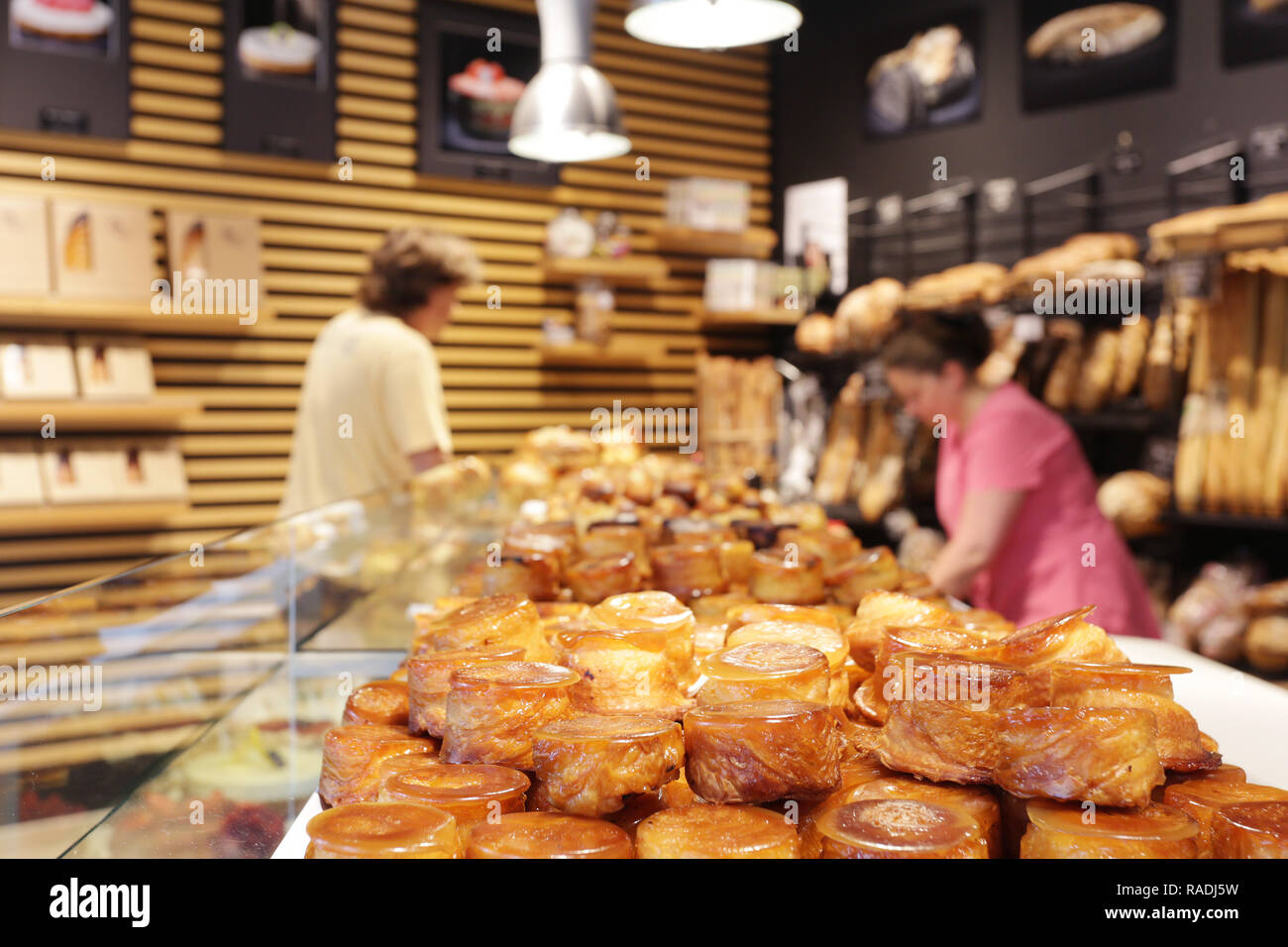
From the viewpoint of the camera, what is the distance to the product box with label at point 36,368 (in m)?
4.67

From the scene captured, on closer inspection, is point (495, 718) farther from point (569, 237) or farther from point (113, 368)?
point (569, 237)

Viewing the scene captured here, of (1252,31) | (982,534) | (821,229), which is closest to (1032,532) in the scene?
(982,534)

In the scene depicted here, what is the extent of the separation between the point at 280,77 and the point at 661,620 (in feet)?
17.8

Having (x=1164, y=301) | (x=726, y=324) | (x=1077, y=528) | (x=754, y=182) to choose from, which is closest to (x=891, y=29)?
(x=754, y=182)

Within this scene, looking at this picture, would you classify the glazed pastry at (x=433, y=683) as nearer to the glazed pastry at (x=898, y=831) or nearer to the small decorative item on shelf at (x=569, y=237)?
the glazed pastry at (x=898, y=831)

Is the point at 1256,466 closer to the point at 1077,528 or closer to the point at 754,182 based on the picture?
the point at 1077,528

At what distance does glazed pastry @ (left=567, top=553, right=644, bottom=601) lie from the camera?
5.67ft

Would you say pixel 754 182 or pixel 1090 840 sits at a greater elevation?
pixel 754 182

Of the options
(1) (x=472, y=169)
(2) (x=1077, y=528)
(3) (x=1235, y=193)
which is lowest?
(2) (x=1077, y=528)

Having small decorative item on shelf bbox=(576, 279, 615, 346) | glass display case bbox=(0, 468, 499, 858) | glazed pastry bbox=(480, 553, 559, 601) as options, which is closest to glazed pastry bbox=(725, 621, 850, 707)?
glazed pastry bbox=(480, 553, 559, 601)

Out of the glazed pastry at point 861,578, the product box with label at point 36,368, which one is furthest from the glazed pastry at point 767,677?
the product box with label at point 36,368

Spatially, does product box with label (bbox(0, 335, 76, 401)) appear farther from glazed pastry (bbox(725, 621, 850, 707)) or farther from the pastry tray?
glazed pastry (bbox(725, 621, 850, 707))

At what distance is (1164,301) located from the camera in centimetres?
485

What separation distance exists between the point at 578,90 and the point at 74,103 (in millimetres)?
3229
